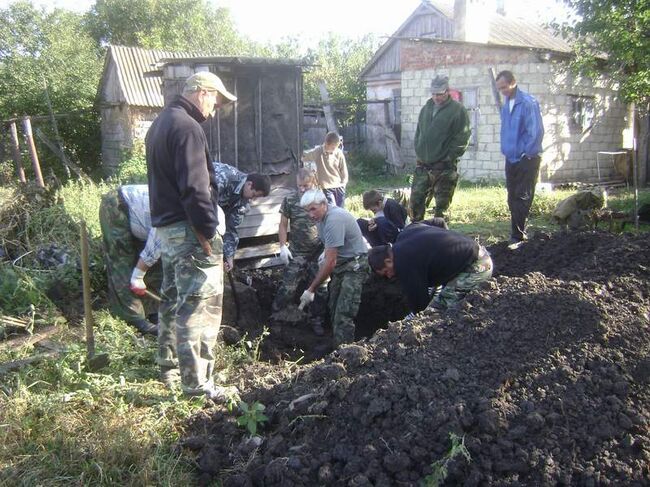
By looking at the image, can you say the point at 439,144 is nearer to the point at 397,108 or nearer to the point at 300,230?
the point at 300,230

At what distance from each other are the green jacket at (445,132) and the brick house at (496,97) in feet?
25.4

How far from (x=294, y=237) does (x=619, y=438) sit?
145 inches

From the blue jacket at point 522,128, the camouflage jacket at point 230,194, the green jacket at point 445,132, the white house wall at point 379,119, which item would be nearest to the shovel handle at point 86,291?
the camouflage jacket at point 230,194

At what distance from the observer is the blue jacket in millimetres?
6203

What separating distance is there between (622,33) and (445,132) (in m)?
5.10

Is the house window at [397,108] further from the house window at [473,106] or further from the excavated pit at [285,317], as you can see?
the excavated pit at [285,317]

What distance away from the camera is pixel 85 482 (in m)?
2.65

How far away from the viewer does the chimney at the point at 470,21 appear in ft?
49.4

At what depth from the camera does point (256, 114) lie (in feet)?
26.0

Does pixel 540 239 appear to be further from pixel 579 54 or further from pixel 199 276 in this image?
pixel 579 54

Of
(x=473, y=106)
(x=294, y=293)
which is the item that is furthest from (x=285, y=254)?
(x=473, y=106)

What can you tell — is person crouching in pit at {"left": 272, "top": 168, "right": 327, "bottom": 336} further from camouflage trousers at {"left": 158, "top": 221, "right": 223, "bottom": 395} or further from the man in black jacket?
camouflage trousers at {"left": 158, "top": 221, "right": 223, "bottom": 395}

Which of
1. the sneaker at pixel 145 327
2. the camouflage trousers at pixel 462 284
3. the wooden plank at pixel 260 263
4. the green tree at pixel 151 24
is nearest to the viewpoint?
the camouflage trousers at pixel 462 284

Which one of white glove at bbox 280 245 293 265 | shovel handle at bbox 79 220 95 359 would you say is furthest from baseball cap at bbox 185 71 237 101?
white glove at bbox 280 245 293 265
